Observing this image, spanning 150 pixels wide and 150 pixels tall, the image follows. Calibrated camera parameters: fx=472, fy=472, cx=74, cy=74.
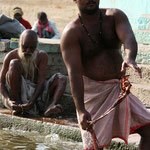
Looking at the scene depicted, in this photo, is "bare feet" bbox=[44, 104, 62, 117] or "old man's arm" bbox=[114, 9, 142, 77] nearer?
"old man's arm" bbox=[114, 9, 142, 77]

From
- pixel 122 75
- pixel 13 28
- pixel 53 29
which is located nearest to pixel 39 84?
pixel 13 28

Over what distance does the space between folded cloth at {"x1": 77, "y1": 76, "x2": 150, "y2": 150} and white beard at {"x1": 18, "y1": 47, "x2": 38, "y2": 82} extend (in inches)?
106

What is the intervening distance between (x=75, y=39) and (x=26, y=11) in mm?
12058

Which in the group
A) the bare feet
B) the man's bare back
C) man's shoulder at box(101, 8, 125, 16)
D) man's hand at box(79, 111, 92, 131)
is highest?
man's shoulder at box(101, 8, 125, 16)

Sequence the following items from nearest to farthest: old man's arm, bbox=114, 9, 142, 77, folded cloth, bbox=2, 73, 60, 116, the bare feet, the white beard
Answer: old man's arm, bbox=114, 9, 142, 77 < the bare feet < the white beard < folded cloth, bbox=2, 73, 60, 116

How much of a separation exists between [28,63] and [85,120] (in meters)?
3.09

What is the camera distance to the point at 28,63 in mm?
6930

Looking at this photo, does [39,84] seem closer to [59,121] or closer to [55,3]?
[59,121]

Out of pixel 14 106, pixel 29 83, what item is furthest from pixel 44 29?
pixel 14 106

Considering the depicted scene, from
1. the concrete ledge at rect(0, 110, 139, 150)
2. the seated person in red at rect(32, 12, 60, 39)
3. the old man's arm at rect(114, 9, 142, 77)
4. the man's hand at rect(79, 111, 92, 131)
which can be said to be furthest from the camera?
the seated person in red at rect(32, 12, 60, 39)

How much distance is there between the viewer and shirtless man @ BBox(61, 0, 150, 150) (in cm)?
409

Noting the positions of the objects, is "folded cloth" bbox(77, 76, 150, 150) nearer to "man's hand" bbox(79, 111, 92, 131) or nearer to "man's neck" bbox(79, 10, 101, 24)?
"man's hand" bbox(79, 111, 92, 131)

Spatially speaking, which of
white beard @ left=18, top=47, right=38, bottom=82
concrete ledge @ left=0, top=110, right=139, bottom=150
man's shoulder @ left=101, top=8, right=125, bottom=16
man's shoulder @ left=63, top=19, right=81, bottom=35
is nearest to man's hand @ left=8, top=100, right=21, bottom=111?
concrete ledge @ left=0, top=110, right=139, bottom=150

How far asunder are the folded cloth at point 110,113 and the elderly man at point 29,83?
2504mm
